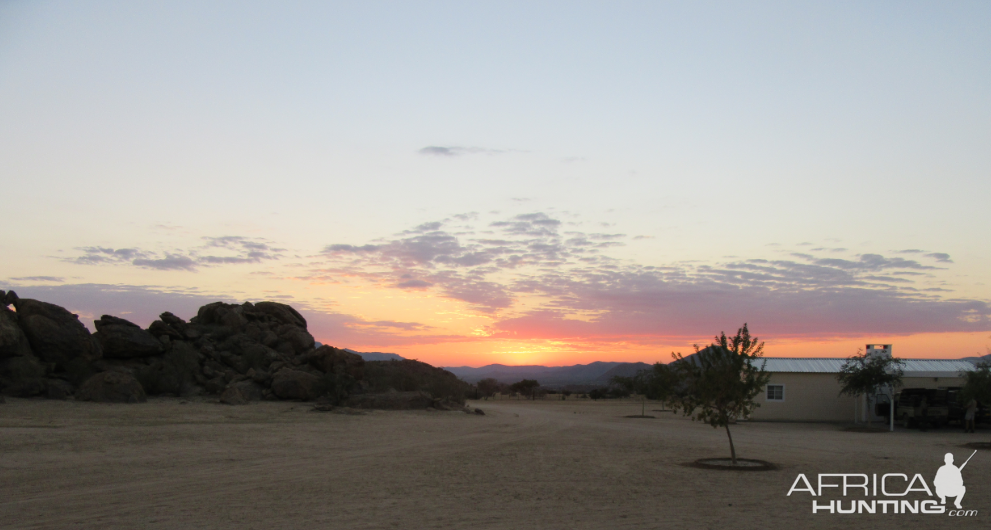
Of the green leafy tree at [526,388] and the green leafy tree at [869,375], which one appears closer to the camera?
the green leafy tree at [869,375]

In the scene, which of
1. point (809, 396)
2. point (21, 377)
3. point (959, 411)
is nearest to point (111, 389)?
point (21, 377)

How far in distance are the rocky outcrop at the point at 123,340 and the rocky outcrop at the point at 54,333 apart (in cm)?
132

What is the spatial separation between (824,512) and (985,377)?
19.7m

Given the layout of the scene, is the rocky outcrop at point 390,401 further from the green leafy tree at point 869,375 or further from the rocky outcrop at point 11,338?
the green leafy tree at point 869,375

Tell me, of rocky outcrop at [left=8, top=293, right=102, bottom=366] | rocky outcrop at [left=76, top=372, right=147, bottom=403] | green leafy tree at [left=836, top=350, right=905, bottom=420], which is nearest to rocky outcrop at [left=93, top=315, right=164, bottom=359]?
rocky outcrop at [left=8, top=293, right=102, bottom=366]

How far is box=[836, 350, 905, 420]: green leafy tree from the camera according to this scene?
34.0 m

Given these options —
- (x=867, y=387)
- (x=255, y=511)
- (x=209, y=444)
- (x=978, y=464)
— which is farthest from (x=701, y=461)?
(x=867, y=387)

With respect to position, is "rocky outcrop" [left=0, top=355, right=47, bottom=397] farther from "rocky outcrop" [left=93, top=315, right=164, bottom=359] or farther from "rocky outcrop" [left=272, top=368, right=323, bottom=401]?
"rocky outcrop" [left=272, top=368, right=323, bottom=401]

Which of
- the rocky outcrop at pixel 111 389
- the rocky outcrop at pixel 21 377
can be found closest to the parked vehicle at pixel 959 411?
the rocky outcrop at pixel 111 389

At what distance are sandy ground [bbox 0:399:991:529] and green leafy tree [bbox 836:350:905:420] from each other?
493 centimetres

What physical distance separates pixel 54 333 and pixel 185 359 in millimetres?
5955

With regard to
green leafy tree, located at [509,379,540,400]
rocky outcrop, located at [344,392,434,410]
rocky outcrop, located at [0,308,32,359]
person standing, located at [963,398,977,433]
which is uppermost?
rocky outcrop, located at [0,308,32,359]

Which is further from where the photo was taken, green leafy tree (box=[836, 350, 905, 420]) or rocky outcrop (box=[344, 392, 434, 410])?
rocky outcrop (box=[344, 392, 434, 410])

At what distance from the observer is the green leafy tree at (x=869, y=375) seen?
34.0 metres
